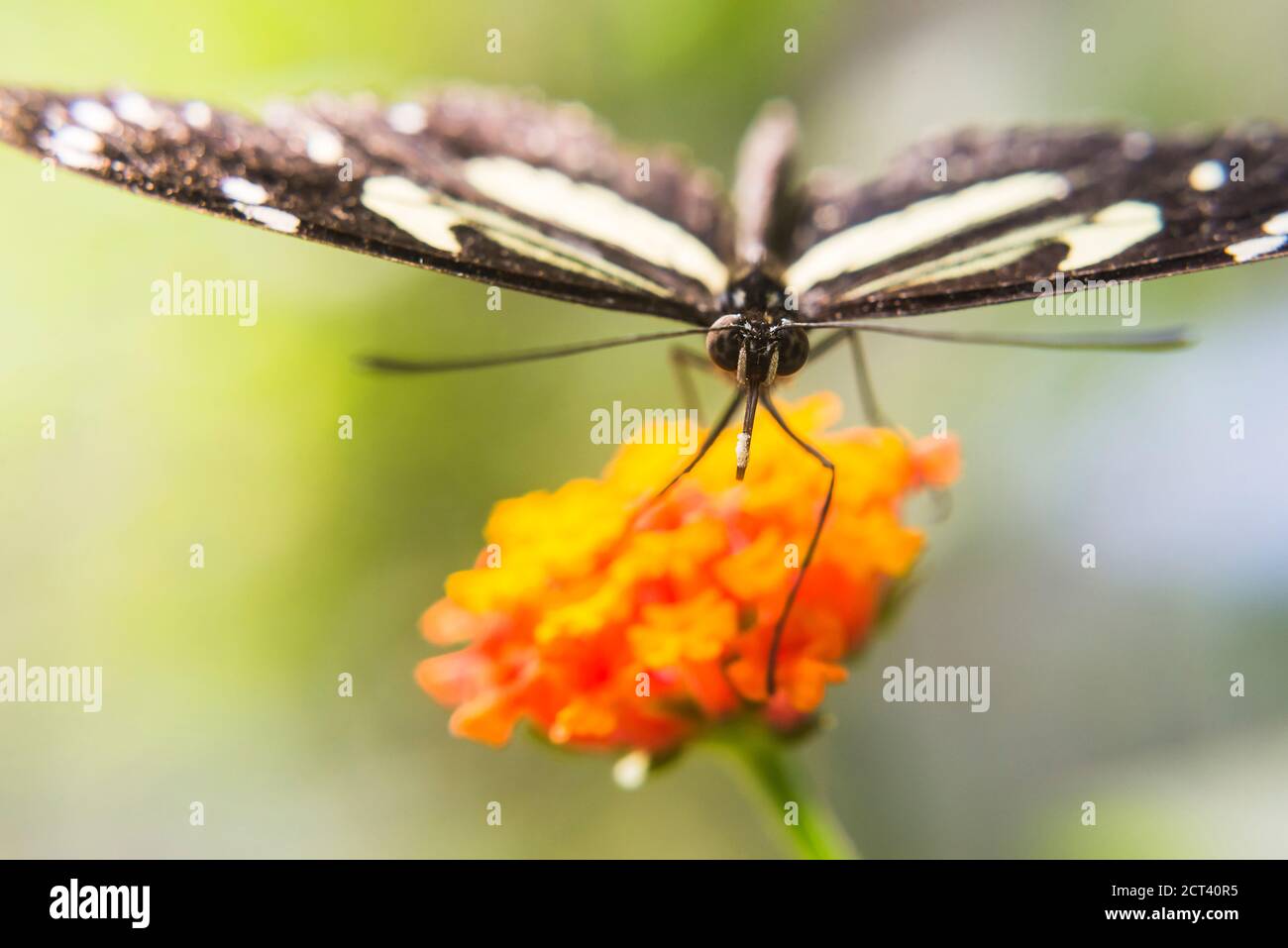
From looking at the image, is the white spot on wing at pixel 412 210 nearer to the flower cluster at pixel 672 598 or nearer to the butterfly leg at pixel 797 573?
the flower cluster at pixel 672 598

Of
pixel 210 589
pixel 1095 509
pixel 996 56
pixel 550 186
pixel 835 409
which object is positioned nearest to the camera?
pixel 835 409

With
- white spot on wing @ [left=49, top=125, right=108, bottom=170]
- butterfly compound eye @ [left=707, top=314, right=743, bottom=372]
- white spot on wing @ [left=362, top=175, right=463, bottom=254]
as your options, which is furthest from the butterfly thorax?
white spot on wing @ [left=49, top=125, right=108, bottom=170]

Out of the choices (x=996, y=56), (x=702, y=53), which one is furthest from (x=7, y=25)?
(x=996, y=56)

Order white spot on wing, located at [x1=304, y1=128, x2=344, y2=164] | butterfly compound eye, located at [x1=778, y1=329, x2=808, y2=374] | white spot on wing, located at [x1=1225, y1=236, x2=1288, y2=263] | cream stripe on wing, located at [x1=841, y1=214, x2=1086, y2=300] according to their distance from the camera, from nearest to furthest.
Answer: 1. white spot on wing, located at [x1=1225, y1=236, x2=1288, y2=263]
2. butterfly compound eye, located at [x1=778, y1=329, x2=808, y2=374]
3. cream stripe on wing, located at [x1=841, y1=214, x2=1086, y2=300]
4. white spot on wing, located at [x1=304, y1=128, x2=344, y2=164]

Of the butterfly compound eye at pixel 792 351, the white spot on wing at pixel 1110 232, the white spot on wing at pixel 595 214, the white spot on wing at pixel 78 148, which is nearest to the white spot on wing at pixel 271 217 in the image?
the white spot on wing at pixel 78 148

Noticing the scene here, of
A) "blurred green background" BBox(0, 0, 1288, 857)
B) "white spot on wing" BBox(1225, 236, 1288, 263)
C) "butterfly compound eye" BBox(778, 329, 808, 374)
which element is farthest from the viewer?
"blurred green background" BBox(0, 0, 1288, 857)

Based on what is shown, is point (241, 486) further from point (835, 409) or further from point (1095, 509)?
point (1095, 509)

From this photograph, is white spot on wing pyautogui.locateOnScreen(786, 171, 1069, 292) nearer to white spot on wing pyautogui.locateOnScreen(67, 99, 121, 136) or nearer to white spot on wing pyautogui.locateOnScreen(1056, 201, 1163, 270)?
white spot on wing pyautogui.locateOnScreen(1056, 201, 1163, 270)
